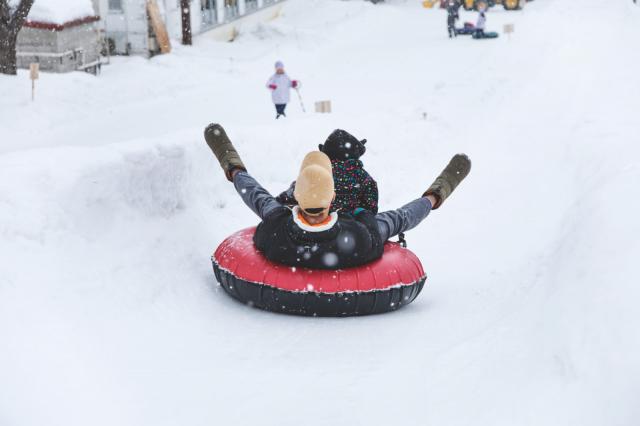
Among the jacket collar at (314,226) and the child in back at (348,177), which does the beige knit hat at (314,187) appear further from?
the child in back at (348,177)

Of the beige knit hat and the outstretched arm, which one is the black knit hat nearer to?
the outstretched arm

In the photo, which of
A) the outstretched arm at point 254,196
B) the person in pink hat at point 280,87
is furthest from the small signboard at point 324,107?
the outstretched arm at point 254,196

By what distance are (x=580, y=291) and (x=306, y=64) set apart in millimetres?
18558

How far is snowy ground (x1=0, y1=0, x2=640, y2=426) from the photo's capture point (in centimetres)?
448

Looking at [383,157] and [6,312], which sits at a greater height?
[6,312]

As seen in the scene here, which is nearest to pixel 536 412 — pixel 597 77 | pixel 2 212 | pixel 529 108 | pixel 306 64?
pixel 2 212

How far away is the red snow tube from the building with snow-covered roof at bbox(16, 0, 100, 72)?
44.3 ft

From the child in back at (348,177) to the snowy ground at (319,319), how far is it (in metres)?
0.99

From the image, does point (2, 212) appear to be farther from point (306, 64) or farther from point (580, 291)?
point (306, 64)

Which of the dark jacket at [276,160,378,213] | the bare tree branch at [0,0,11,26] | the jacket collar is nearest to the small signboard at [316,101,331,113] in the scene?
the dark jacket at [276,160,378,213]

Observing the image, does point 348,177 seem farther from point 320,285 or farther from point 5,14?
point 5,14

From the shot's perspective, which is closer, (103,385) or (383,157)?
(103,385)

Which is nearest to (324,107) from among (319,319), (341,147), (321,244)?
(341,147)

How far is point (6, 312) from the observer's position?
15.6 feet
